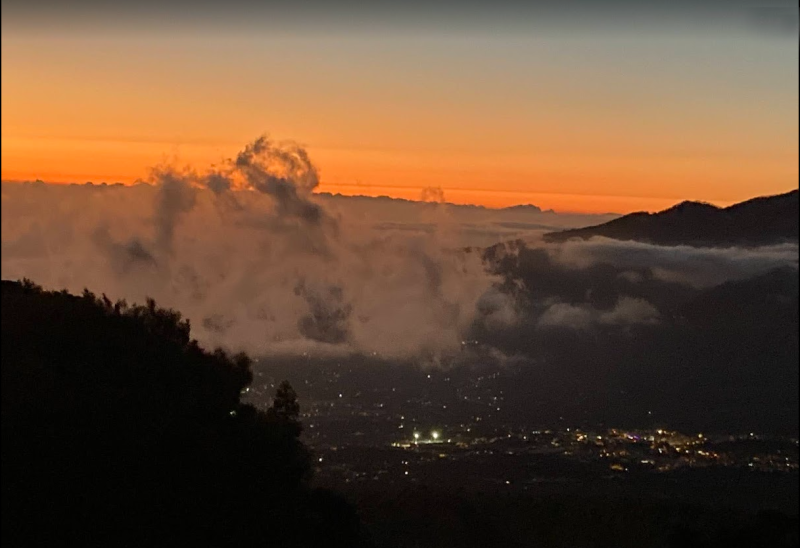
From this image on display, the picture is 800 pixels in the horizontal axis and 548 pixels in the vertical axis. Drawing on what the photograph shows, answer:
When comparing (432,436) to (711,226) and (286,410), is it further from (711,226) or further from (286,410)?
(711,226)

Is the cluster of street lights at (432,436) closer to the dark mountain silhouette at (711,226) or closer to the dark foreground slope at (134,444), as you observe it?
the dark foreground slope at (134,444)

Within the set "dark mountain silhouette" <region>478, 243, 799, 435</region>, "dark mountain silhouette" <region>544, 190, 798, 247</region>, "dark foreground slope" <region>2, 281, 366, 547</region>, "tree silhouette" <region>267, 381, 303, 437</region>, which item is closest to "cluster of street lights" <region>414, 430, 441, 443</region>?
"dark mountain silhouette" <region>478, 243, 799, 435</region>

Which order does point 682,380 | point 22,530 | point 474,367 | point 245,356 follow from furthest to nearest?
point 474,367, point 682,380, point 245,356, point 22,530

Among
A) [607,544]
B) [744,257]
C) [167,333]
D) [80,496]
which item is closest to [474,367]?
[744,257]

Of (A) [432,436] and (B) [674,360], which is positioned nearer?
(A) [432,436]

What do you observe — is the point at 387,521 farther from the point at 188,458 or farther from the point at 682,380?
the point at 682,380

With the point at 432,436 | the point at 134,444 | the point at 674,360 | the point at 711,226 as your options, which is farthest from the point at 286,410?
the point at 711,226
